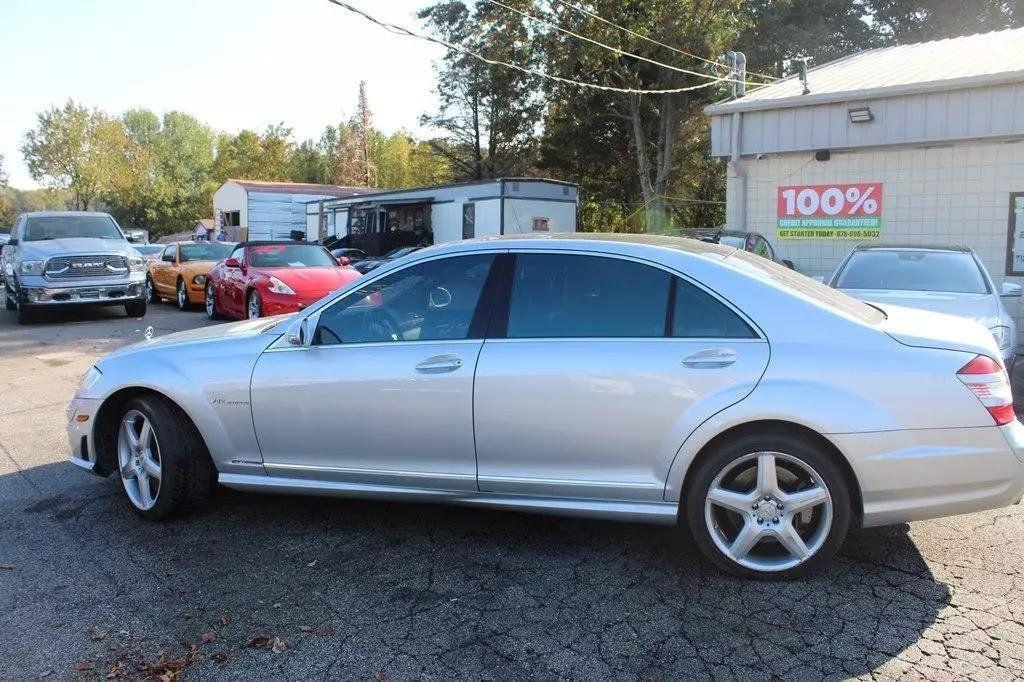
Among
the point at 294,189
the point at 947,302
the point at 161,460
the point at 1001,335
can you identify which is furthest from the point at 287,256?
the point at 294,189

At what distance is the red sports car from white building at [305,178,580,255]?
8430 mm

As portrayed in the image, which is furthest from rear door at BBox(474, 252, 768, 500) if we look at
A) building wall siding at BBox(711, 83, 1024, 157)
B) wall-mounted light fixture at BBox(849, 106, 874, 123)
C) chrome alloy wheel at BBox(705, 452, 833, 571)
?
wall-mounted light fixture at BBox(849, 106, 874, 123)

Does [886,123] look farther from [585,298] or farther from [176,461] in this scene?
[176,461]

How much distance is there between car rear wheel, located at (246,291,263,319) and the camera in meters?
13.1

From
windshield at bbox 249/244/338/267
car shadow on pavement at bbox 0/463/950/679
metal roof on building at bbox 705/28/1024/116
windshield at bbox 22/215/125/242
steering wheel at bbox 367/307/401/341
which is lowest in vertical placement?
car shadow on pavement at bbox 0/463/950/679

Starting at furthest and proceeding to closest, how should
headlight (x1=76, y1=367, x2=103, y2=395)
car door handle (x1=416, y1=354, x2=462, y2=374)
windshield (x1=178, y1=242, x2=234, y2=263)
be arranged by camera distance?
windshield (x1=178, y1=242, x2=234, y2=263)
headlight (x1=76, y1=367, x2=103, y2=395)
car door handle (x1=416, y1=354, x2=462, y2=374)

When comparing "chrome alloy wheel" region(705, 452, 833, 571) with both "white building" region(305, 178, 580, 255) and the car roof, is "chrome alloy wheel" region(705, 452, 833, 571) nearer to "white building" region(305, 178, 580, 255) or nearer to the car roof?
the car roof

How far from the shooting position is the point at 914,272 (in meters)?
8.41

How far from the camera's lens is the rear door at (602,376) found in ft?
12.2

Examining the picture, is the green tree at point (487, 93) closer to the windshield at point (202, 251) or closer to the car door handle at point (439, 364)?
the windshield at point (202, 251)

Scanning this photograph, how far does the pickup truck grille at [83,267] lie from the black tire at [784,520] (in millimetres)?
12997

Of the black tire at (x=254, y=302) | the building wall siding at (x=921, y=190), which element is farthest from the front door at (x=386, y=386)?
the building wall siding at (x=921, y=190)

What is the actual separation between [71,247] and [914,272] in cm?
1266

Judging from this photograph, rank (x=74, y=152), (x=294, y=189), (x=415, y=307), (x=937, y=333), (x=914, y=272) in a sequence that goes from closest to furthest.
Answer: (x=937, y=333) < (x=415, y=307) < (x=914, y=272) < (x=294, y=189) < (x=74, y=152)
